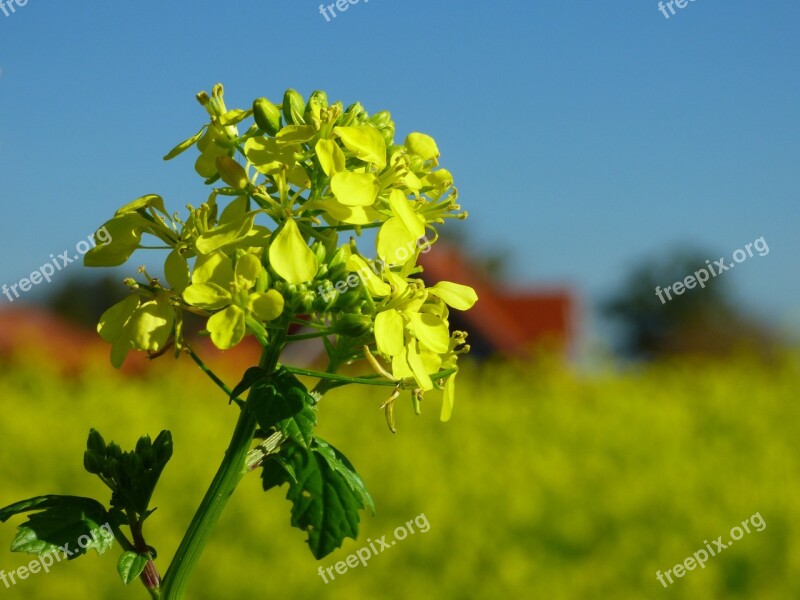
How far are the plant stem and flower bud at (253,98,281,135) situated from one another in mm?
281

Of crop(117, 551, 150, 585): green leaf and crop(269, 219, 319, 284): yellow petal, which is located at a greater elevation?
crop(269, 219, 319, 284): yellow petal

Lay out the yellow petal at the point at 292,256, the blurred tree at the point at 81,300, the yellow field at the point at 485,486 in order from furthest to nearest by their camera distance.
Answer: the blurred tree at the point at 81,300 → the yellow field at the point at 485,486 → the yellow petal at the point at 292,256

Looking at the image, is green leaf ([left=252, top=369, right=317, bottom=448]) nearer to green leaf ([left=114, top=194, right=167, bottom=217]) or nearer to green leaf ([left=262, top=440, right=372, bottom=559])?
green leaf ([left=262, top=440, right=372, bottom=559])

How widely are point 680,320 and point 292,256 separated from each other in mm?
18780

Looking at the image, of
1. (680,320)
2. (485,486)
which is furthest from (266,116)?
(680,320)

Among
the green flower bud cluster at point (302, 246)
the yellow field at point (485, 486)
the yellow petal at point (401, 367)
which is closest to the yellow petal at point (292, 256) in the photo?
the green flower bud cluster at point (302, 246)

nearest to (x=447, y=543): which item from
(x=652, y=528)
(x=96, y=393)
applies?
(x=652, y=528)

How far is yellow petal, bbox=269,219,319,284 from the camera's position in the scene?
3.38ft

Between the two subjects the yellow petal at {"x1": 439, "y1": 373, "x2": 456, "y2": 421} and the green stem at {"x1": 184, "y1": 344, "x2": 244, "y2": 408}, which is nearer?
the green stem at {"x1": 184, "y1": 344, "x2": 244, "y2": 408}

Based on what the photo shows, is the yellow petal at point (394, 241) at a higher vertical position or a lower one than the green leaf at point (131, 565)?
higher

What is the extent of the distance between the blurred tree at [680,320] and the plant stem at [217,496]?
573 inches

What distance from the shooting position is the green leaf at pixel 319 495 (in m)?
1.17

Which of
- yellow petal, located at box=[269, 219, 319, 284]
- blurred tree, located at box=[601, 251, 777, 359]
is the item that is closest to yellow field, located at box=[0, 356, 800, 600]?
yellow petal, located at box=[269, 219, 319, 284]

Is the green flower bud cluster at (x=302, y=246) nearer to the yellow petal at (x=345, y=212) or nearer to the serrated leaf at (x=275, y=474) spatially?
the yellow petal at (x=345, y=212)
